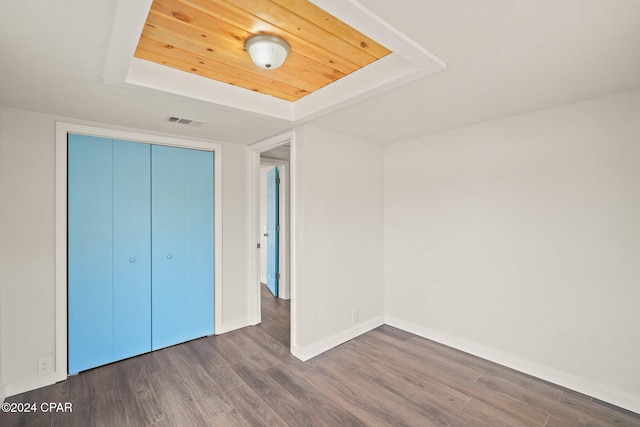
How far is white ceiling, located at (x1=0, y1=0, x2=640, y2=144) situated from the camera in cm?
124

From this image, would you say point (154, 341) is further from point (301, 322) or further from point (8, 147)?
point (8, 147)

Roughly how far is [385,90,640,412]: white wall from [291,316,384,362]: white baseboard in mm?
465

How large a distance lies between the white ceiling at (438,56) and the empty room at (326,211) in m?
0.01

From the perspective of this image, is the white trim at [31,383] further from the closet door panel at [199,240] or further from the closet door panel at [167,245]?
the closet door panel at [199,240]

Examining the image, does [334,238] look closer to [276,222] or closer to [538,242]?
[538,242]

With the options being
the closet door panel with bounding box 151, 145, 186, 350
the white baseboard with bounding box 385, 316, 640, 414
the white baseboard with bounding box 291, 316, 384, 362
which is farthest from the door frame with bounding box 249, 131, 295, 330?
the white baseboard with bounding box 385, 316, 640, 414

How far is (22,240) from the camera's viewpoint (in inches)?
92.0

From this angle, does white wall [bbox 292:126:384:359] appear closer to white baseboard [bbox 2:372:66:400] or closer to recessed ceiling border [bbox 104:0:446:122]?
recessed ceiling border [bbox 104:0:446:122]

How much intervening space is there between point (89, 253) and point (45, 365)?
3.06 feet

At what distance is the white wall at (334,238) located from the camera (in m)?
2.87

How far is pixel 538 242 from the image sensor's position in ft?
8.19

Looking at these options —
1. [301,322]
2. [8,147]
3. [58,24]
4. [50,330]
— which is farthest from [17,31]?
[301,322]

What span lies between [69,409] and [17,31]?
242cm

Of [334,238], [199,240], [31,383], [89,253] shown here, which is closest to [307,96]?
[334,238]
